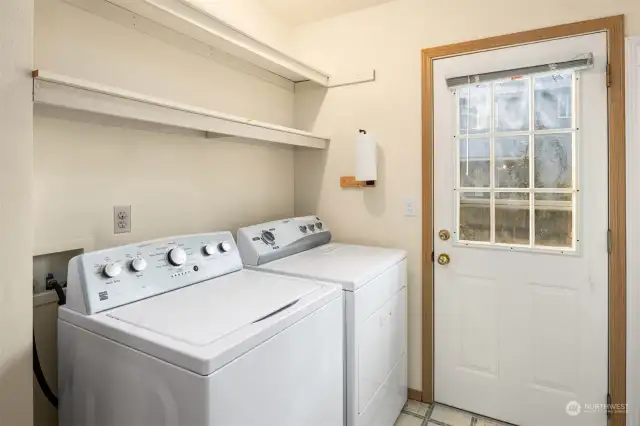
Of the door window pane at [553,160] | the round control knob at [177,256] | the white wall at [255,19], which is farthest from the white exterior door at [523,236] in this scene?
the round control knob at [177,256]

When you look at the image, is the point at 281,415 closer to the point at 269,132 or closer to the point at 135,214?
the point at 135,214

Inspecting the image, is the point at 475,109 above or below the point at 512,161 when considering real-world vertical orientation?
above

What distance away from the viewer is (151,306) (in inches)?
47.5

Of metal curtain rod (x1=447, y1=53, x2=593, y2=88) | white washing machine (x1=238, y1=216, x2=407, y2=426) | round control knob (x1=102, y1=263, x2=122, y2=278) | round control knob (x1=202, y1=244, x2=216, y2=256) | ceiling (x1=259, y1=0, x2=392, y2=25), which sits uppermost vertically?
ceiling (x1=259, y1=0, x2=392, y2=25)

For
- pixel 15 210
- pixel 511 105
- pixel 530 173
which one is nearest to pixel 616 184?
pixel 530 173

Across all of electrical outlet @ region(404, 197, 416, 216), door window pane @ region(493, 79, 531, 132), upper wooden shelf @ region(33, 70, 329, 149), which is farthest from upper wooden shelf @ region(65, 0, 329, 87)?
door window pane @ region(493, 79, 531, 132)

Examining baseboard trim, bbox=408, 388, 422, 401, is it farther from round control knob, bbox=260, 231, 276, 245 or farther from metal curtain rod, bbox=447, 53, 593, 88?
metal curtain rod, bbox=447, 53, 593, 88

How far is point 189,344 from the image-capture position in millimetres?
936

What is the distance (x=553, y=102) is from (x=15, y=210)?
2.31 metres

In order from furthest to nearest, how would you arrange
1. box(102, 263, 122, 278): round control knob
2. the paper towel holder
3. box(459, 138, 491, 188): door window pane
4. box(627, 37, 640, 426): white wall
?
the paper towel holder, box(459, 138, 491, 188): door window pane, box(627, 37, 640, 426): white wall, box(102, 263, 122, 278): round control knob

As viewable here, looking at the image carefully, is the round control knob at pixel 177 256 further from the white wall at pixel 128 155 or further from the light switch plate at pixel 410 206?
the light switch plate at pixel 410 206

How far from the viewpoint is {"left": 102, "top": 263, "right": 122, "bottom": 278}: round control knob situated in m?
1.21

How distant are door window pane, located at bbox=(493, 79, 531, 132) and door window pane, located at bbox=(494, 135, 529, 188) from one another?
0.21ft

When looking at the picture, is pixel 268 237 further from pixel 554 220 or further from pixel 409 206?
pixel 554 220
